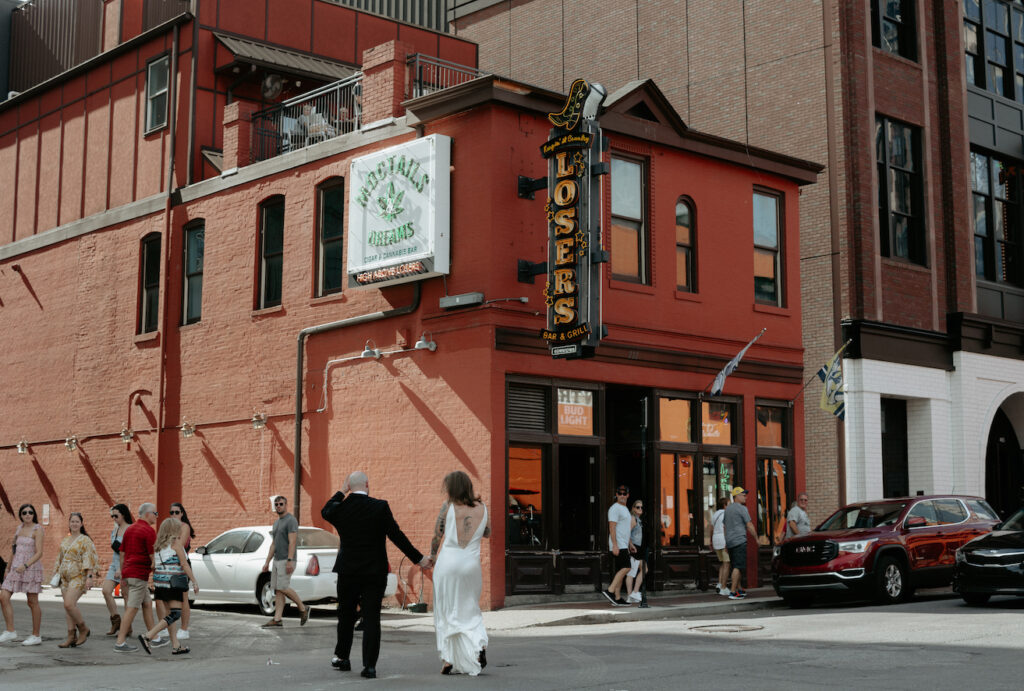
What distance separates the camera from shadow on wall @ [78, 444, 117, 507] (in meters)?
26.1

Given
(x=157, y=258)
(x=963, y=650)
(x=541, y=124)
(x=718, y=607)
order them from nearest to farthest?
1. (x=963, y=650)
2. (x=718, y=607)
3. (x=541, y=124)
4. (x=157, y=258)

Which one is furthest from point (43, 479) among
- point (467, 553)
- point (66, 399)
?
point (467, 553)

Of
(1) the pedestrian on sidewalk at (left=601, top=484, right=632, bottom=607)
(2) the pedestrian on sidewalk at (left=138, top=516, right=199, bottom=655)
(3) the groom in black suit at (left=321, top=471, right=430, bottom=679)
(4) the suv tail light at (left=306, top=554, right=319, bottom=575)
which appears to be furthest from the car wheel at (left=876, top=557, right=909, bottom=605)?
(2) the pedestrian on sidewalk at (left=138, top=516, right=199, bottom=655)

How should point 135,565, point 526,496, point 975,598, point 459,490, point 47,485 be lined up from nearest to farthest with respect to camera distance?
point 459,490, point 135,565, point 975,598, point 526,496, point 47,485

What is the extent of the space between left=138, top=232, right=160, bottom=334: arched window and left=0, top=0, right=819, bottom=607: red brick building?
9cm

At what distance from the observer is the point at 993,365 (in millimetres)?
27234

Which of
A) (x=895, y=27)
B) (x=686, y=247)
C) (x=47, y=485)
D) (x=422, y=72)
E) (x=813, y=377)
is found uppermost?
(x=895, y=27)

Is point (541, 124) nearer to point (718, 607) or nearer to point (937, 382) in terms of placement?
point (718, 607)

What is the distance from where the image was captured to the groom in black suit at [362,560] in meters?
10.6

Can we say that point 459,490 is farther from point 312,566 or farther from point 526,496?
point 526,496

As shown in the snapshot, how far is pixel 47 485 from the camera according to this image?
1094 inches

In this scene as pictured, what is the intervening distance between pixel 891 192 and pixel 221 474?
15431mm

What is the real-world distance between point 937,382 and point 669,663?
1685 centimetres

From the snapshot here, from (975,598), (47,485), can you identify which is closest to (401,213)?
(975,598)
